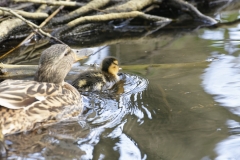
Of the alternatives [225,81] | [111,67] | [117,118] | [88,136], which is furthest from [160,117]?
[111,67]

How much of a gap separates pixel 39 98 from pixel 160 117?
2.79 ft

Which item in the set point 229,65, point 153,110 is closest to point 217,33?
point 229,65

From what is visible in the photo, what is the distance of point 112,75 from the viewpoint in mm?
4508

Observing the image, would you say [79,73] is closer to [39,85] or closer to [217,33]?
[39,85]

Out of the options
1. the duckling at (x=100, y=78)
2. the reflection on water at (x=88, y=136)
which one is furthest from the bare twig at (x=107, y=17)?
the reflection on water at (x=88, y=136)

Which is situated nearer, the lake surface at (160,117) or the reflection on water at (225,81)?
the lake surface at (160,117)

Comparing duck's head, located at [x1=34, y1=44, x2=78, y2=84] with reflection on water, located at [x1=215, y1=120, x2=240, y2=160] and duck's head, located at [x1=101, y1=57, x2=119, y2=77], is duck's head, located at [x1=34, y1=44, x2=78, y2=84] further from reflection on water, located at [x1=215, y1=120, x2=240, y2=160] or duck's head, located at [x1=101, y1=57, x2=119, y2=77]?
reflection on water, located at [x1=215, y1=120, x2=240, y2=160]

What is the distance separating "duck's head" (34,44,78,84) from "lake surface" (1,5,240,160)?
33 cm

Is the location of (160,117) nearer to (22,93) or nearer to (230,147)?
(230,147)

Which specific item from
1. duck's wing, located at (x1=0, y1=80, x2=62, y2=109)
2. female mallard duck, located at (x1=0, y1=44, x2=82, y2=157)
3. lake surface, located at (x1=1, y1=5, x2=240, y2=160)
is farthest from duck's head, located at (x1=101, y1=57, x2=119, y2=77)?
duck's wing, located at (x1=0, y1=80, x2=62, y2=109)

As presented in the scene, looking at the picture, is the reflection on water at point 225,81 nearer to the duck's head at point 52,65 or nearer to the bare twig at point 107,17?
the duck's head at point 52,65

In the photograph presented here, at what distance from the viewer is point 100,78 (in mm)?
4379

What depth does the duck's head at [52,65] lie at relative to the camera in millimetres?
3779

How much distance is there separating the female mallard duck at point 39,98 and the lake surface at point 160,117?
9 cm
